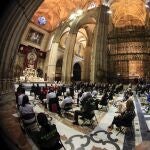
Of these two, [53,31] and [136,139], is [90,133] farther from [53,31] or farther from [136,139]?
[53,31]

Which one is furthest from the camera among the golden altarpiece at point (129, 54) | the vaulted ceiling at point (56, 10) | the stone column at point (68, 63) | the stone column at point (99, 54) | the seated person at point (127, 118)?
the vaulted ceiling at point (56, 10)

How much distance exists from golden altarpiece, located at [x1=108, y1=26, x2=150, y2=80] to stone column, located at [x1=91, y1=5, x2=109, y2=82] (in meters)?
2.66

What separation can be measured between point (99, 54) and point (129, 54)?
500 cm

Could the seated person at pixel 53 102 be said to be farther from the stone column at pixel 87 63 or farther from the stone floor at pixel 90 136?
the stone column at pixel 87 63

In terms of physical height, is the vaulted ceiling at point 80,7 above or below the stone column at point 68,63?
above

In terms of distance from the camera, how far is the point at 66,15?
32.8m

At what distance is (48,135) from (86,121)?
3.60 metres

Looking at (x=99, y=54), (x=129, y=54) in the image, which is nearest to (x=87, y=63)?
(x=129, y=54)

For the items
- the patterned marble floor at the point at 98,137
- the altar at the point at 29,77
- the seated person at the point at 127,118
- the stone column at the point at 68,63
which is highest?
the stone column at the point at 68,63

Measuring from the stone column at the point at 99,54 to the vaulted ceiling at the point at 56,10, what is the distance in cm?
588

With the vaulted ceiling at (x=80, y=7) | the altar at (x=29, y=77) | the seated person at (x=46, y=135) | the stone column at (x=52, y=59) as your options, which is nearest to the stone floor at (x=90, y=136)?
the seated person at (x=46, y=135)

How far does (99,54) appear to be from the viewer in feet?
78.3

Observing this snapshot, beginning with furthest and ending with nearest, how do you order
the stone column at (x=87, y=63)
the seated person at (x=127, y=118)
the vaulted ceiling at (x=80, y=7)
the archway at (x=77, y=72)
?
the archway at (x=77, y=72), the stone column at (x=87, y=63), the vaulted ceiling at (x=80, y=7), the seated person at (x=127, y=118)

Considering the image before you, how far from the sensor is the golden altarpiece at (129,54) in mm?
26125
